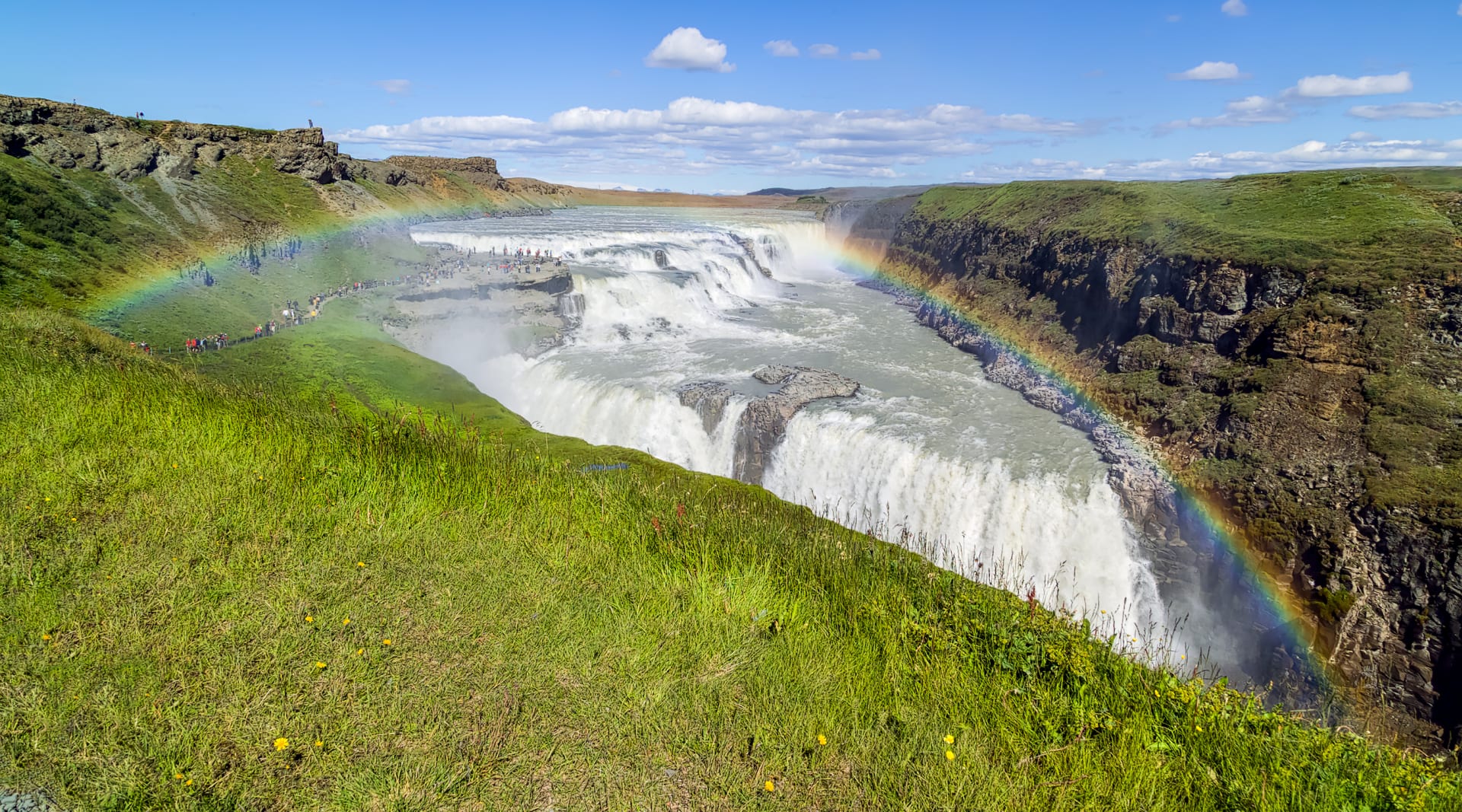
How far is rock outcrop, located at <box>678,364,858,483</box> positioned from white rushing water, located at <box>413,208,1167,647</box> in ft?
1.28

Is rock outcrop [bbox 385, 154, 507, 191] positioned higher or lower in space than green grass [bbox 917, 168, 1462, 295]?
higher

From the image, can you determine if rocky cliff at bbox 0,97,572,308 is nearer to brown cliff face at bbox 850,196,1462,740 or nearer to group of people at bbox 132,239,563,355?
group of people at bbox 132,239,563,355

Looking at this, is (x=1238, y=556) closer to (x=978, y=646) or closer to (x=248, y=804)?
(x=978, y=646)

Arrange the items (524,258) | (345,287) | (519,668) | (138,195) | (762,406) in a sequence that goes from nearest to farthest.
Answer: (519,668) < (762,406) < (138,195) < (345,287) < (524,258)

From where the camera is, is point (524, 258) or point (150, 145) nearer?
point (150, 145)

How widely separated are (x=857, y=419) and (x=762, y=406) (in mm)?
3304

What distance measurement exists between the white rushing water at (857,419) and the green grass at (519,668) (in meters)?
2.19

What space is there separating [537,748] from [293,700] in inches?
51.1

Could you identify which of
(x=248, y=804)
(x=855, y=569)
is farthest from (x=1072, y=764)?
(x=248, y=804)

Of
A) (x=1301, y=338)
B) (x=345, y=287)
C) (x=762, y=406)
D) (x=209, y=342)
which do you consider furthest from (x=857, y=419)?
(x=345, y=287)

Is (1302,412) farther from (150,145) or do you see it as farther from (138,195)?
(150,145)

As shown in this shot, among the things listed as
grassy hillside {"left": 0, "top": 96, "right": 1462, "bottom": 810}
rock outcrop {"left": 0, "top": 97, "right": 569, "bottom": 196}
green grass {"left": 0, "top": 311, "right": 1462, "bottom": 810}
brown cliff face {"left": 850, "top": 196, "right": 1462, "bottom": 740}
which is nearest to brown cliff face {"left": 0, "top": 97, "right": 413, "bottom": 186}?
rock outcrop {"left": 0, "top": 97, "right": 569, "bottom": 196}

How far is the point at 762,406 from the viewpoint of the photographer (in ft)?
78.3

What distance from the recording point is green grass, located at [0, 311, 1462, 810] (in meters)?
3.26
